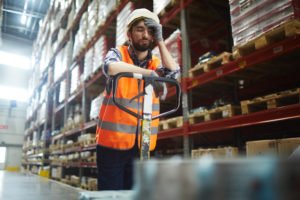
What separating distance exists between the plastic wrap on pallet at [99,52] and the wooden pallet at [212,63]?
3419mm

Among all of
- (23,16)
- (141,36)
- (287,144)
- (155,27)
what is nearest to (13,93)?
(23,16)

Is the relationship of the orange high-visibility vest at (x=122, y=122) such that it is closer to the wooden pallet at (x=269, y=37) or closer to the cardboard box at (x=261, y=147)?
the cardboard box at (x=261, y=147)

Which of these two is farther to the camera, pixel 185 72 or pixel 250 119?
pixel 185 72

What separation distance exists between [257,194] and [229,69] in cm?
318

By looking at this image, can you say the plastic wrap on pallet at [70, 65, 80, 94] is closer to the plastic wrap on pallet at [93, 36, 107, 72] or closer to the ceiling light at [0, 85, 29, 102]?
the plastic wrap on pallet at [93, 36, 107, 72]

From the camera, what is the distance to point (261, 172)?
1.28 ft

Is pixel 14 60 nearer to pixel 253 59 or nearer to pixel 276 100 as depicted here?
pixel 253 59

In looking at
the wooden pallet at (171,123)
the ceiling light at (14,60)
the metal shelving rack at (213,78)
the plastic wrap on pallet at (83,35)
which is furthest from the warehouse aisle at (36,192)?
the ceiling light at (14,60)

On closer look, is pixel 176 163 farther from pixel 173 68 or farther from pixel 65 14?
pixel 65 14

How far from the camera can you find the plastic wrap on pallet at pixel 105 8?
6.65m

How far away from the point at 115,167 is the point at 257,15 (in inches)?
86.0

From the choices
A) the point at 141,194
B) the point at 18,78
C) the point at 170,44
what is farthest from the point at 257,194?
the point at 18,78

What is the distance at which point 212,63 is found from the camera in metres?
3.75

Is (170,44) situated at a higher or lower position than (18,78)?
lower
